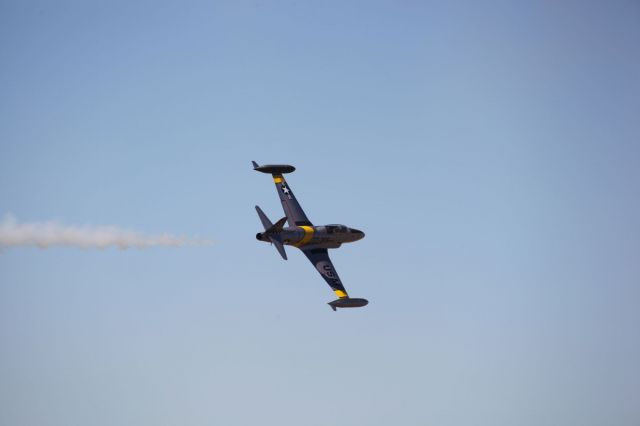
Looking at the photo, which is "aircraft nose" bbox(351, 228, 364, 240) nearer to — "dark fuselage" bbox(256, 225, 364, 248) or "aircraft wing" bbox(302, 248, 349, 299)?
"dark fuselage" bbox(256, 225, 364, 248)

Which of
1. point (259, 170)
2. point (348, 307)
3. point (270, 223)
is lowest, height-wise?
point (348, 307)

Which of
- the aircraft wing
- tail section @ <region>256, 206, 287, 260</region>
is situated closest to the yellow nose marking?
the aircraft wing

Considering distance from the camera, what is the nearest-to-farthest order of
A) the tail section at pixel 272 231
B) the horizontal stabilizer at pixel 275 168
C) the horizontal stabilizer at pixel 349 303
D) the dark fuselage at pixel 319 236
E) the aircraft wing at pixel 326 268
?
1. the horizontal stabilizer at pixel 349 303
2. the tail section at pixel 272 231
3. the aircraft wing at pixel 326 268
4. the dark fuselage at pixel 319 236
5. the horizontal stabilizer at pixel 275 168

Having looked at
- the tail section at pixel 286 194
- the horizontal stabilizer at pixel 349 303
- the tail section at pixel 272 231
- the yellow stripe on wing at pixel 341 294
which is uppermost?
the tail section at pixel 286 194

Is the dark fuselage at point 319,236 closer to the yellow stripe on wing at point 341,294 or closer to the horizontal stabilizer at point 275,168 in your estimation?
the yellow stripe on wing at point 341,294

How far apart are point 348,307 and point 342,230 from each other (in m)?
10.8

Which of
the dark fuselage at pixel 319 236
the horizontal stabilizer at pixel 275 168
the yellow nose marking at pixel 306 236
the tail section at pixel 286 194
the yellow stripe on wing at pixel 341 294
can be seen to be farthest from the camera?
the horizontal stabilizer at pixel 275 168

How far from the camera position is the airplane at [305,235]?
70.2m

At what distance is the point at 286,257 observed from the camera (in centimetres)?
6769

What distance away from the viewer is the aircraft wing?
72.2 meters

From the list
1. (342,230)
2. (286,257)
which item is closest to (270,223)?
(286,257)

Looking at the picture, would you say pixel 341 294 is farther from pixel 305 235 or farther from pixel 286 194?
pixel 286 194

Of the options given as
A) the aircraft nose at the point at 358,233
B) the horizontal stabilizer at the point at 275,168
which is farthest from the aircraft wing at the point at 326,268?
the horizontal stabilizer at the point at 275,168

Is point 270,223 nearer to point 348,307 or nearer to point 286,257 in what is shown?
point 286,257
